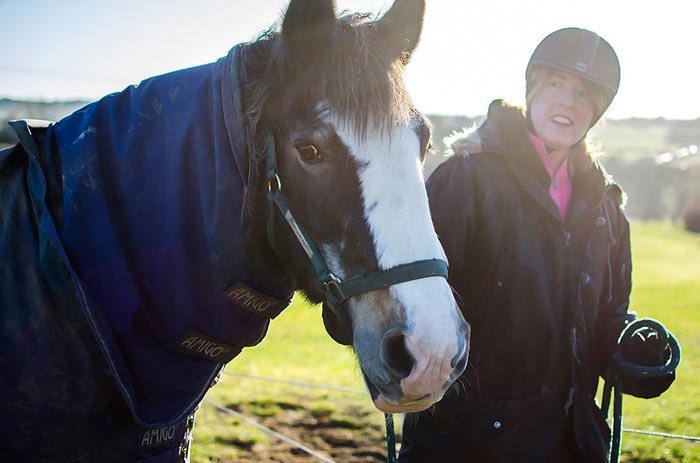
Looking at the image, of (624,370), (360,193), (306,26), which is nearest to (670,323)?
(624,370)

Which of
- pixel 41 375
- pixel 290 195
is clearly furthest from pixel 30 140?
pixel 290 195

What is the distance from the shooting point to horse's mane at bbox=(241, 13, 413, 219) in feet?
6.18

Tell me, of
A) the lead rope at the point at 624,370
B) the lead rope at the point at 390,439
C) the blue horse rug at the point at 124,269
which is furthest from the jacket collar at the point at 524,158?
the blue horse rug at the point at 124,269

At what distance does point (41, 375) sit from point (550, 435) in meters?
2.37

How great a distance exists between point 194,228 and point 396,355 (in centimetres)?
89

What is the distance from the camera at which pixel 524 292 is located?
2.77 m

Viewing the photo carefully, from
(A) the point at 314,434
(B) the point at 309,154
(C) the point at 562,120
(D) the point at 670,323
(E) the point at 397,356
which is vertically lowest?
(D) the point at 670,323

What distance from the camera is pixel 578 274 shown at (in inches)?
111

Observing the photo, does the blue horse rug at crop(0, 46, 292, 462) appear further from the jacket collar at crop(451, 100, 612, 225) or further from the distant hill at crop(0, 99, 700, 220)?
the distant hill at crop(0, 99, 700, 220)

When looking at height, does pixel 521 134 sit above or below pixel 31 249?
above

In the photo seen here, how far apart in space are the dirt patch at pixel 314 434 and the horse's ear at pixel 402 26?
3.74 m

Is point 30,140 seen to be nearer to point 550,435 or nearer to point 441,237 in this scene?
point 441,237

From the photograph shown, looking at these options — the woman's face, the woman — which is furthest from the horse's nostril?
the woman's face

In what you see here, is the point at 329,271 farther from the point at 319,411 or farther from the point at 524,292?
the point at 319,411
